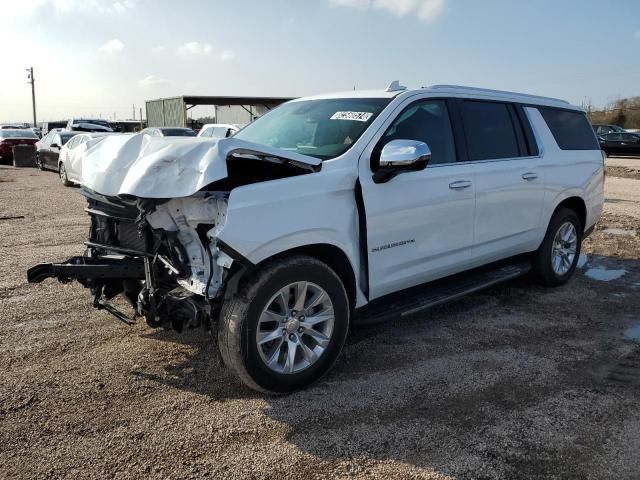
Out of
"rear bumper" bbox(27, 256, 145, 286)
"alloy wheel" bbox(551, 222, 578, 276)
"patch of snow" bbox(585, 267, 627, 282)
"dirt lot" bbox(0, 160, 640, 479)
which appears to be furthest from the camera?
"patch of snow" bbox(585, 267, 627, 282)

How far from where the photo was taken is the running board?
4.02 metres

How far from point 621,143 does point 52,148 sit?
27.1 meters

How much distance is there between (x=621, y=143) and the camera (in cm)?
2936

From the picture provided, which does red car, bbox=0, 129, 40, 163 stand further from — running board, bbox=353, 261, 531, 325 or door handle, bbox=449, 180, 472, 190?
door handle, bbox=449, 180, 472, 190

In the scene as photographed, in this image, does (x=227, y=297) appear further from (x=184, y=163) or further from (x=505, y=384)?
(x=505, y=384)

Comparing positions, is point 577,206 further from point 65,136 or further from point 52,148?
point 52,148

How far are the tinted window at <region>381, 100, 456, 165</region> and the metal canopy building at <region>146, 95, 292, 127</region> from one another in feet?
106

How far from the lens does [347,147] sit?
3920 millimetres

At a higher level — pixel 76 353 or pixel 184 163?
pixel 184 163

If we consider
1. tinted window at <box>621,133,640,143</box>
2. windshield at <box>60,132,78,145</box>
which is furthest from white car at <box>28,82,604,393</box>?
tinted window at <box>621,133,640,143</box>

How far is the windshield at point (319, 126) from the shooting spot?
4.06 metres

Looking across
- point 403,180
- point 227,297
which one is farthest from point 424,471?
point 403,180

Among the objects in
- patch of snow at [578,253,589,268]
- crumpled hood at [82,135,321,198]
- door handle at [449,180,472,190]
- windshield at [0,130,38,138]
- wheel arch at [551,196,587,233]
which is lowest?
patch of snow at [578,253,589,268]

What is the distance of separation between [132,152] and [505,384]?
2924mm
